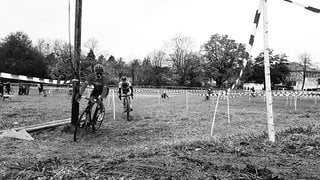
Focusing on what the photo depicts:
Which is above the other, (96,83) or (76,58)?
(76,58)

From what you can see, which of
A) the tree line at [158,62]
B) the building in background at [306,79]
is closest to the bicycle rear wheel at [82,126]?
the tree line at [158,62]

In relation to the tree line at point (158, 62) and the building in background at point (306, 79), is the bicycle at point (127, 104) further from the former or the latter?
the building in background at point (306, 79)

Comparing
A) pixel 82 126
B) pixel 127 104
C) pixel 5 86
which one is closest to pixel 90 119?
pixel 82 126

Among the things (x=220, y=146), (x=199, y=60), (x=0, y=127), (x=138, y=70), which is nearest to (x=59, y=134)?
(x=0, y=127)

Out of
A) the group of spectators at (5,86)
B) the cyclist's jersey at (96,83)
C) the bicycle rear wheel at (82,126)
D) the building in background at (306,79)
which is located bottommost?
the bicycle rear wheel at (82,126)

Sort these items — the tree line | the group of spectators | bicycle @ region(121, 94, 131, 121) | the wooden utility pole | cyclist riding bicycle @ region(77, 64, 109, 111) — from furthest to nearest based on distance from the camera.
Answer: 1. the tree line
2. the group of spectators
3. bicycle @ region(121, 94, 131, 121)
4. the wooden utility pole
5. cyclist riding bicycle @ region(77, 64, 109, 111)

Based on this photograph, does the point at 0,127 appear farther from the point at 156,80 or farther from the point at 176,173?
the point at 156,80

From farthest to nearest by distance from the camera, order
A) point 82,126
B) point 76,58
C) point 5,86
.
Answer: point 5,86 → point 76,58 → point 82,126

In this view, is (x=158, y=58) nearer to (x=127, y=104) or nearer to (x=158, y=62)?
(x=158, y=62)

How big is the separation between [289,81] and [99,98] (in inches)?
3470

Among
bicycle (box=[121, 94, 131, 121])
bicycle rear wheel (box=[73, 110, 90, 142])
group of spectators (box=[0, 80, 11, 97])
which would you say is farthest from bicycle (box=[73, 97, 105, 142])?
group of spectators (box=[0, 80, 11, 97])

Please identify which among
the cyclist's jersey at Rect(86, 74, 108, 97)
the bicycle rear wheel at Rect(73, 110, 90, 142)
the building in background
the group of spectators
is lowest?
the bicycle rear wheel at Rect(73, 110, 90, 142)

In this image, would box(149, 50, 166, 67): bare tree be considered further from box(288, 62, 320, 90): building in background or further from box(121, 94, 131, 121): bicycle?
box(121, 94, 131, 121): bicycle

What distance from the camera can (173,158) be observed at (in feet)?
11.8
